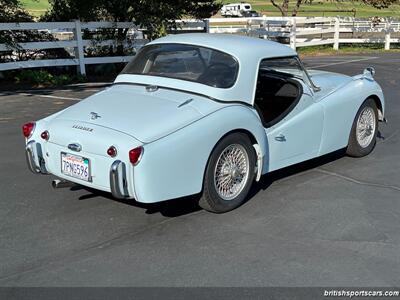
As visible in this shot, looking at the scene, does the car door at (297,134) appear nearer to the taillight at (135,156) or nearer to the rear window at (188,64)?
the rear window at (188,64)

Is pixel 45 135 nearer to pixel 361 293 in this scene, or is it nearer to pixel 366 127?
pixel 361 293

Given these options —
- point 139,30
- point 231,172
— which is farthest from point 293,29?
point 231,172

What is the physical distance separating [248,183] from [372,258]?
148 cm

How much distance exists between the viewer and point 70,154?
183 inches

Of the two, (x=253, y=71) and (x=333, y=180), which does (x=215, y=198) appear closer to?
(x=253, y=71)

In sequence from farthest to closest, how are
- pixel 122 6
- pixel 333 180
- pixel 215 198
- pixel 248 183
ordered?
pixel 122 6 → pixel 333 180 → pixel 248 183 → pixel 215 198

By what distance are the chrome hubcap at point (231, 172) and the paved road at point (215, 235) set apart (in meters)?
0.20

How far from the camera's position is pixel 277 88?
6109 mm

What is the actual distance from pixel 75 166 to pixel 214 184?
1.22 metres

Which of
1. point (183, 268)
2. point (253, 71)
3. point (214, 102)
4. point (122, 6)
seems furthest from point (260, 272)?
point (122, 6)

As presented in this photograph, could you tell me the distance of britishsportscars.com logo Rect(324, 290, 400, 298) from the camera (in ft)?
11.4

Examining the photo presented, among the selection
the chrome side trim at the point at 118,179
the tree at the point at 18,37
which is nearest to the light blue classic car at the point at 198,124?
the chrome side trim at the point at 118,179

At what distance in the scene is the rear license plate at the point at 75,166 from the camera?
4539 millimetres

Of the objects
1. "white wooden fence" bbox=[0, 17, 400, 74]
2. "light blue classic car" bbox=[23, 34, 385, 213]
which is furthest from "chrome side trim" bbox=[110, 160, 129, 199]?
"white wooden fence" bbox=[0, 17, 400, 74]
